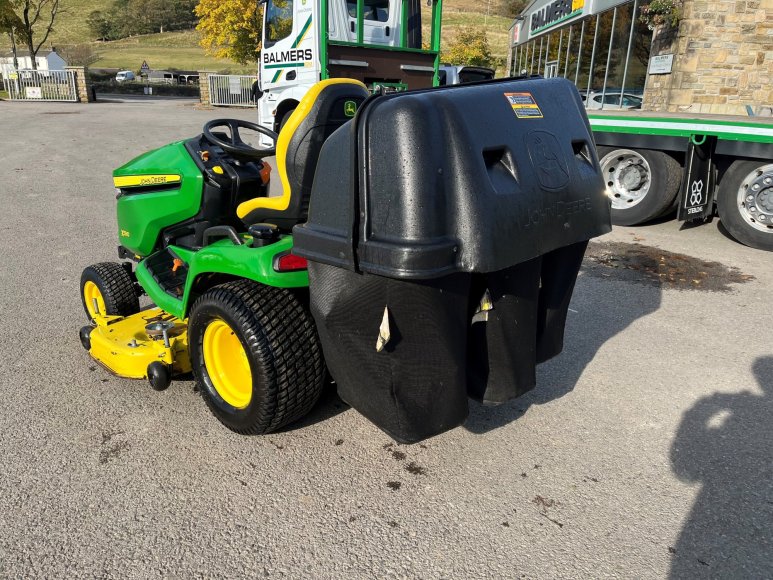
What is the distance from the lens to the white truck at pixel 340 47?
359 inches

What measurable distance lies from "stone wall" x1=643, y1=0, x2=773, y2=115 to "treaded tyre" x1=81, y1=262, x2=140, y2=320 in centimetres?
1190

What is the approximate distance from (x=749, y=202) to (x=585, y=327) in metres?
3.13

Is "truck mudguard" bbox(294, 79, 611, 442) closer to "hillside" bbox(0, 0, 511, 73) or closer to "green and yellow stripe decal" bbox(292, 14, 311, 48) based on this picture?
"green and yellow stripe decal" bbox(292, 14, 311, 48)

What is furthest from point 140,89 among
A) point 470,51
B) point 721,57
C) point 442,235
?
point 442,235

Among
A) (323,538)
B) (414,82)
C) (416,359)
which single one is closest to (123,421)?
(323,538)

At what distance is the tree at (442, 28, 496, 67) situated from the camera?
28.8 m

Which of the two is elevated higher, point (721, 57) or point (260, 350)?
point (721, 57)

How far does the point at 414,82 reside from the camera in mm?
10109

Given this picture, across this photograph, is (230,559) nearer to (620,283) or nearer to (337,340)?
(337,340)

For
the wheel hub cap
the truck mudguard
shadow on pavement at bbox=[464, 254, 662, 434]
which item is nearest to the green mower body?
the truck mudguard

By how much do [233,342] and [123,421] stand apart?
669 millimetres

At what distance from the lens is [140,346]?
125 inches

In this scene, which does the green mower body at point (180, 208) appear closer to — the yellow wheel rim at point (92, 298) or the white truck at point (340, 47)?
the yellow wheel rim at point (92, 298)

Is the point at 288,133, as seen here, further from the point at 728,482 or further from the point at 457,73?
the point at 457,73
